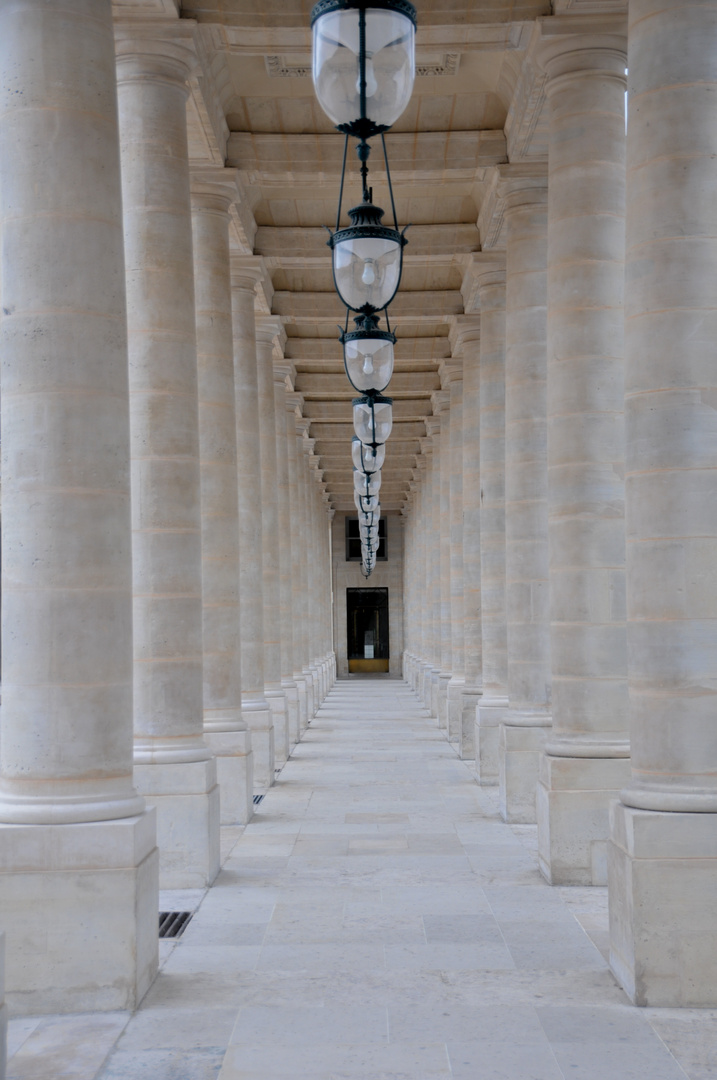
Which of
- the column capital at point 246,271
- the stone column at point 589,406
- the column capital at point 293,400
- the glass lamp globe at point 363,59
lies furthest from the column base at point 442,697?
the glass lamp globe at point 363,59

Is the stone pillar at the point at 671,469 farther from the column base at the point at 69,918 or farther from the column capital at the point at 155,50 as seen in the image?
the column capital at the point at 155,50

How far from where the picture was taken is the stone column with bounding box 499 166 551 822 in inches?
588

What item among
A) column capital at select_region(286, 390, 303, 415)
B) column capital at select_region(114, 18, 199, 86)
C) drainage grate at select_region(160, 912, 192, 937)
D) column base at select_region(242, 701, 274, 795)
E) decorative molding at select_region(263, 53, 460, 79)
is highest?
decorative molding at select_region(263, 53, 460, 79)

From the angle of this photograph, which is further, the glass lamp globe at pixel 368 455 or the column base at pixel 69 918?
the glass lamp globe at pixel 368 455

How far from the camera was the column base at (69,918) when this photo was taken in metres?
7.64

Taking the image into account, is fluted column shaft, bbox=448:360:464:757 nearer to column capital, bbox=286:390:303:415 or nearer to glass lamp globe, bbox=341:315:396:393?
column capital, bbox=286:390:303:415

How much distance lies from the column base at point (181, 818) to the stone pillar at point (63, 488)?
300cm

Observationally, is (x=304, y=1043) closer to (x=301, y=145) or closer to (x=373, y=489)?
(x=301, y=145)

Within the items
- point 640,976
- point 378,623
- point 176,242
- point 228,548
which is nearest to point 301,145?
point 176,242

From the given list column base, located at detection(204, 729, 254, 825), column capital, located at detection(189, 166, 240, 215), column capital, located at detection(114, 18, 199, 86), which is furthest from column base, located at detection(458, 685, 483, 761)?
column capital, located at detection(114, 18, 199, 86)

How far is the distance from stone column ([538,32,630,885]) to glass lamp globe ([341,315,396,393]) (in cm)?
187

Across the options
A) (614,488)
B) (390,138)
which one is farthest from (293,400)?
(614,488)

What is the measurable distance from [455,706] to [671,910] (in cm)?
1738

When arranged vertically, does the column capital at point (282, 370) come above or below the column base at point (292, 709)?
above
